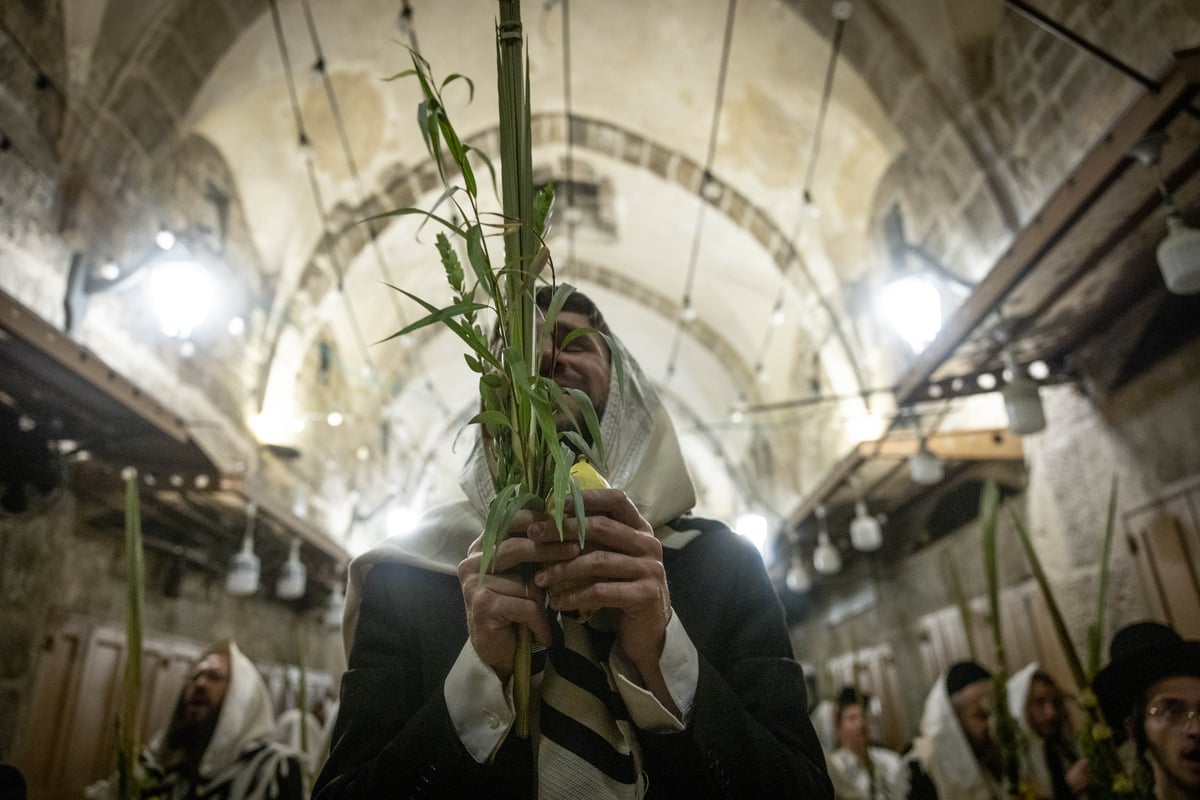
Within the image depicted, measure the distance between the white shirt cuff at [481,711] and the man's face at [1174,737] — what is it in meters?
2.55

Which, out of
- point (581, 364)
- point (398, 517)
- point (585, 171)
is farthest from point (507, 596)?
point (398, 517)

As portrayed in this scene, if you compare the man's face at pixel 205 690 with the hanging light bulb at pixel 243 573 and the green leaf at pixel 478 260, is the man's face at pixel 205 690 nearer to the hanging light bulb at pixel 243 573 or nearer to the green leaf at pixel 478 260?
the hanging light bulb at pixel 243 573

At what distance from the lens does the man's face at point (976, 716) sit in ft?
15.0

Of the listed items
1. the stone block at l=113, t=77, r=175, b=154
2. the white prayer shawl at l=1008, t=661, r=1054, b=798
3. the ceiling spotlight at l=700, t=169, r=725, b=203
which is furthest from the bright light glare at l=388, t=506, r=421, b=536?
the white prayer shawl at l=1008, t=661, r=1054, b=798

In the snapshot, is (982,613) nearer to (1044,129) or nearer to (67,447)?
(1044,129)

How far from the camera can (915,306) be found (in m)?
6.48

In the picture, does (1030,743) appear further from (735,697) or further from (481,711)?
(481,711)

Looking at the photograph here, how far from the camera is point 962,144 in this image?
6570 millimetres

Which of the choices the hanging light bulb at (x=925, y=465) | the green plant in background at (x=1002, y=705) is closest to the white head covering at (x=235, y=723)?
the green plant in background at (x=1002, y=705)

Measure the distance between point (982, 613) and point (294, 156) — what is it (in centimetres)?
886

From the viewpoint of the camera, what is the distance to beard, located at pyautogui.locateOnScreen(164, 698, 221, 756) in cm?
408

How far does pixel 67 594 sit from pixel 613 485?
21.5ft

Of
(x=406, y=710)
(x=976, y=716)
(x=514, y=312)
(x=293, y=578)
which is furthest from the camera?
(x=293, y=578)

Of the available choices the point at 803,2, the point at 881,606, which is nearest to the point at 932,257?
the point at 803,2
